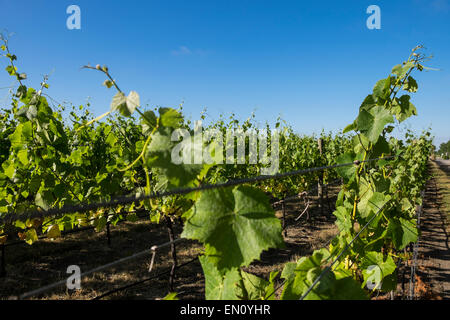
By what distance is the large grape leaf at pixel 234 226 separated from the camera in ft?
2.53

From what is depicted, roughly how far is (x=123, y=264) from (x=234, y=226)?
5.38m

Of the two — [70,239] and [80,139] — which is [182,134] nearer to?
[80,139]

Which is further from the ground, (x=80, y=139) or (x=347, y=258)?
(x=80, y=139)

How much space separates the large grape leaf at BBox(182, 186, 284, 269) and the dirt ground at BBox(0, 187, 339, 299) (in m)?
3.33

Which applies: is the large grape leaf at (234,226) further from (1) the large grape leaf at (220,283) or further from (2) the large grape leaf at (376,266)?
(2) the large grape leaf at (376,266)

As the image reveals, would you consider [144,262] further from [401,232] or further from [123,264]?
[401,232]

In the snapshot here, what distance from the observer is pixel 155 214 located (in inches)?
129

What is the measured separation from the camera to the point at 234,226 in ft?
2.67

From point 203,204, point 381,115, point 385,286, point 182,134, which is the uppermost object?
point 381,115

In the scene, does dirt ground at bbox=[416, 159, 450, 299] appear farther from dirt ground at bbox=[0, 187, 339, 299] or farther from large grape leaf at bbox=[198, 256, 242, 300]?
large grape leaf at bbox=[198, 256, 242, 300]

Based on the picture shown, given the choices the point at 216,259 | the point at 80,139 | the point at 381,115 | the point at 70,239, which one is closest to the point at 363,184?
the point at 381,115

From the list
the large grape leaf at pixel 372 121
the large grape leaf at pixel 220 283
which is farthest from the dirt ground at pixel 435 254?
the large grape leaf at pixel 220 283
